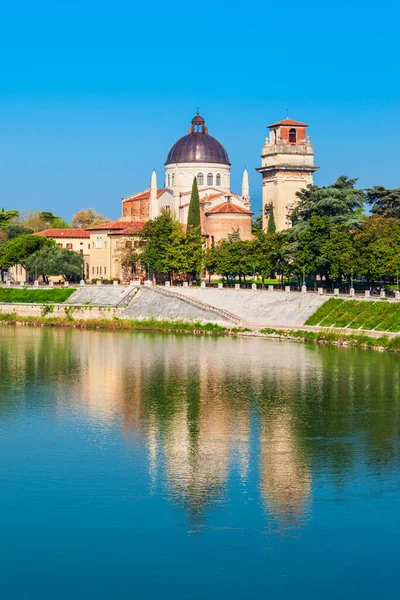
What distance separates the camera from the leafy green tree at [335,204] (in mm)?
75812

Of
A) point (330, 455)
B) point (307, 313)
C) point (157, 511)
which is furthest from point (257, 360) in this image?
point (157, 511)

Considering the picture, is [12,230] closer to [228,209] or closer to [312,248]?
[228,209]

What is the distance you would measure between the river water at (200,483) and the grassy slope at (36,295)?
32.8 m

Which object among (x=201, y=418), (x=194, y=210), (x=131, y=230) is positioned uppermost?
(x=194, y=210)

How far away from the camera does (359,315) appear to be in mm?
60156

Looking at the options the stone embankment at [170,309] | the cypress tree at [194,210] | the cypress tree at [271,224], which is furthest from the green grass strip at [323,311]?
the cypress tree at [194,210]

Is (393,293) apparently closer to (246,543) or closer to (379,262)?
(379,262)

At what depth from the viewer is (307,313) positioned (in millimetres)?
64750

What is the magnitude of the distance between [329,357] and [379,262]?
1498cm

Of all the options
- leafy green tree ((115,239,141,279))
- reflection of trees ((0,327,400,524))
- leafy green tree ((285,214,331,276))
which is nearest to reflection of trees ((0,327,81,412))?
reflection of trees ((0,327,400,524))

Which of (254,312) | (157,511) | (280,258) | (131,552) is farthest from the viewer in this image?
(280,258)

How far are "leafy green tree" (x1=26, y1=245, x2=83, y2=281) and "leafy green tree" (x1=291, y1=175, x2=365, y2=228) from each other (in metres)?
20.5

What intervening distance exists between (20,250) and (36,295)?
13.2m

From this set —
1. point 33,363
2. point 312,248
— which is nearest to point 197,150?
point 312,248
